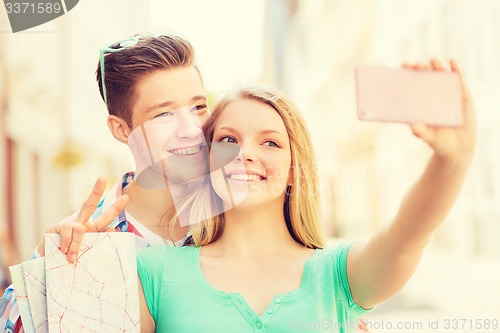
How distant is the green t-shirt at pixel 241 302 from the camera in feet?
3.14

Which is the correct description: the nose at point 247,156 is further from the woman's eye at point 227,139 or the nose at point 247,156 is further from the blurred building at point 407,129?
the blurred building at point 407,129

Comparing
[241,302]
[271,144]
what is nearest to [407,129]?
[271,144]

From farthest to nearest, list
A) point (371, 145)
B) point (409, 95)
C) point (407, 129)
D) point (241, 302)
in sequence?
point (371, 145)
point (407, 129)
point (241, 302)
point (409, 95)

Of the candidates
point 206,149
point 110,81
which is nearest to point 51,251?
point 206,149

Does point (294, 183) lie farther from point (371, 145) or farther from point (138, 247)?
point (371, 145)

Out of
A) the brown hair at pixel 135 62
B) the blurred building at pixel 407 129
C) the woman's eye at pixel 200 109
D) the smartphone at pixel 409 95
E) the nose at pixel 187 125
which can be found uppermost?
the smartphone at pixel 409 95

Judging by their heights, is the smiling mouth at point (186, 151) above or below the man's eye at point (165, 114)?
below

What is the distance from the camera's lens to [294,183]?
43.2 inches

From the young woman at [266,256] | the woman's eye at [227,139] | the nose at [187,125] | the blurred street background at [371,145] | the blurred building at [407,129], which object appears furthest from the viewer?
the blurred building at [407,129]

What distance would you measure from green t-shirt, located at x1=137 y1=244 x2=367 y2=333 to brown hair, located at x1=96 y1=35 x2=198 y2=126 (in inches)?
12.6

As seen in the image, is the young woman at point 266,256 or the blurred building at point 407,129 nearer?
the young woman at point 266,256

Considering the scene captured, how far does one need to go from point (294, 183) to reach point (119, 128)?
0.36m

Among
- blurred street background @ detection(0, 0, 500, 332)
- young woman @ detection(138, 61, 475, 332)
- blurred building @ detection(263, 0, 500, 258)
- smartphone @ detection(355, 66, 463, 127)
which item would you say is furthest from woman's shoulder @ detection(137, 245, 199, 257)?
blurred building @ detection(263, 0, 500, 258)

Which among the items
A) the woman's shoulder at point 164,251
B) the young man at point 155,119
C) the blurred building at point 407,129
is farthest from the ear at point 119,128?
the blurred building at point 407,129
